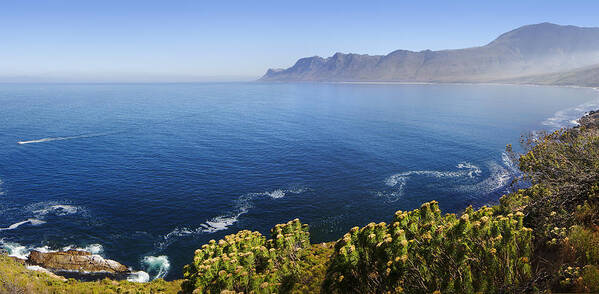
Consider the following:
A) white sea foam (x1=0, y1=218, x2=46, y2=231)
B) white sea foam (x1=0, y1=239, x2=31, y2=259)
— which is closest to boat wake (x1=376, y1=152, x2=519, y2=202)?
white sea foam (x1=0, y1=239, x2=31, y2=259)

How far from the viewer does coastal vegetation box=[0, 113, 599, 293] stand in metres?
17.3

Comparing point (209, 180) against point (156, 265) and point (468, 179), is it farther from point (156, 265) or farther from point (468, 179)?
point (468, 179)

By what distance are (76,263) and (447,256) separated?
50.6 metres

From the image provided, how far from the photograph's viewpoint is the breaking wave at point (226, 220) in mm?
51250

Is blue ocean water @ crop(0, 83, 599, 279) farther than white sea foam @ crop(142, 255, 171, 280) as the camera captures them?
Yes

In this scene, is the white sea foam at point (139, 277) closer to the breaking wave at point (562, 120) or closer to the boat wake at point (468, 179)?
the boat wake at point (468, 179)

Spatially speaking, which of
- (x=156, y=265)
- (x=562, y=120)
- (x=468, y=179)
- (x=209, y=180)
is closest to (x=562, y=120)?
(x=562, y=120)

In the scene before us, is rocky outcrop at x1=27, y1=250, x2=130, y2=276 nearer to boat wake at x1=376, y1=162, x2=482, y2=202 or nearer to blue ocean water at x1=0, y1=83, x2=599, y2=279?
blue ocean water at x1=0, y1=83, x2=599, y2=279

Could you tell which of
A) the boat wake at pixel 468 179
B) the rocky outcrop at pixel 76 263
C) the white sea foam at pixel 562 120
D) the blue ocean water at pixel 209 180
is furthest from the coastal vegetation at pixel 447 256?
the white sea foam at pixel 562 120

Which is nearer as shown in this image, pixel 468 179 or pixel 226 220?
pixel 226 220

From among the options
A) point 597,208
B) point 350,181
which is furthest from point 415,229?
point 350,181

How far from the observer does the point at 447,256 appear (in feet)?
60.2

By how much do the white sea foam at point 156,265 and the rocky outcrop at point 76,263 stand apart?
2.69 m

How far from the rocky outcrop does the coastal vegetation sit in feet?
33.3
